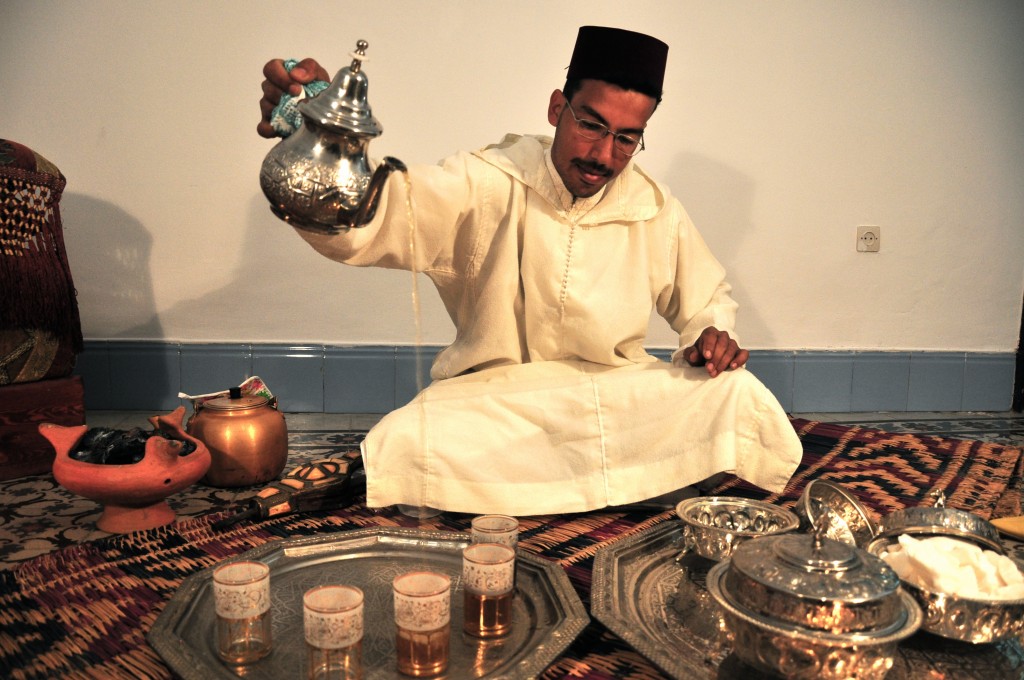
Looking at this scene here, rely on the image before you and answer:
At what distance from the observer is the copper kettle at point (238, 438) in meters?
2.38

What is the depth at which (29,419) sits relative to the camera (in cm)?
256

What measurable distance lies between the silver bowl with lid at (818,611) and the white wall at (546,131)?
261cm

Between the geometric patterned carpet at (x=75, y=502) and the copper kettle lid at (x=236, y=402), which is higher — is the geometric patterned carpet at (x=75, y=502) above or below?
below

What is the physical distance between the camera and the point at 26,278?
8.45 ft

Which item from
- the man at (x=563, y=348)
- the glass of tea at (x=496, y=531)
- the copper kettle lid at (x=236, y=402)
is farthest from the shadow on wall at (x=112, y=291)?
the glass of tea at (x=496, y=531)

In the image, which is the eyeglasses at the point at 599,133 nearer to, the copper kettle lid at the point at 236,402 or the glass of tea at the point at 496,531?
the glass of tea at the point at 496,531

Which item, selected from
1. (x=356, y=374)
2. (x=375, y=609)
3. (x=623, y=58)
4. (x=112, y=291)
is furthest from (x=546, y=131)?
(x=375, y=609)

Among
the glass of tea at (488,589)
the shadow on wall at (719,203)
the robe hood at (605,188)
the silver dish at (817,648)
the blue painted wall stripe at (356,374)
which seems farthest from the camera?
the shadow on wall at (719,203)

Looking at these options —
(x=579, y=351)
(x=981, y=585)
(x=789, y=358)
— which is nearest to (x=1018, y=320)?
(x=789, y=358)

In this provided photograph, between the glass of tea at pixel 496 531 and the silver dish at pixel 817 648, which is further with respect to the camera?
the glass of tea at pixel 496 531

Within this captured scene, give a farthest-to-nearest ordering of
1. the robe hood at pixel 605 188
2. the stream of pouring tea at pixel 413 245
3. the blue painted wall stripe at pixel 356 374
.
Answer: the blue painted wall stripe at pixel 356 374
the robe hood at pixel 605 188
the stream of pouring tea at pixel 413 245

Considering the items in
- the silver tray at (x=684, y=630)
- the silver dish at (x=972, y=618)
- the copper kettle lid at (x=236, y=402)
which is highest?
the copper kettle lid at (x=236, y=402)

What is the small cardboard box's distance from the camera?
8.25 ft

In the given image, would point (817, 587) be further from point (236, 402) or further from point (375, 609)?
point (236, 402)
